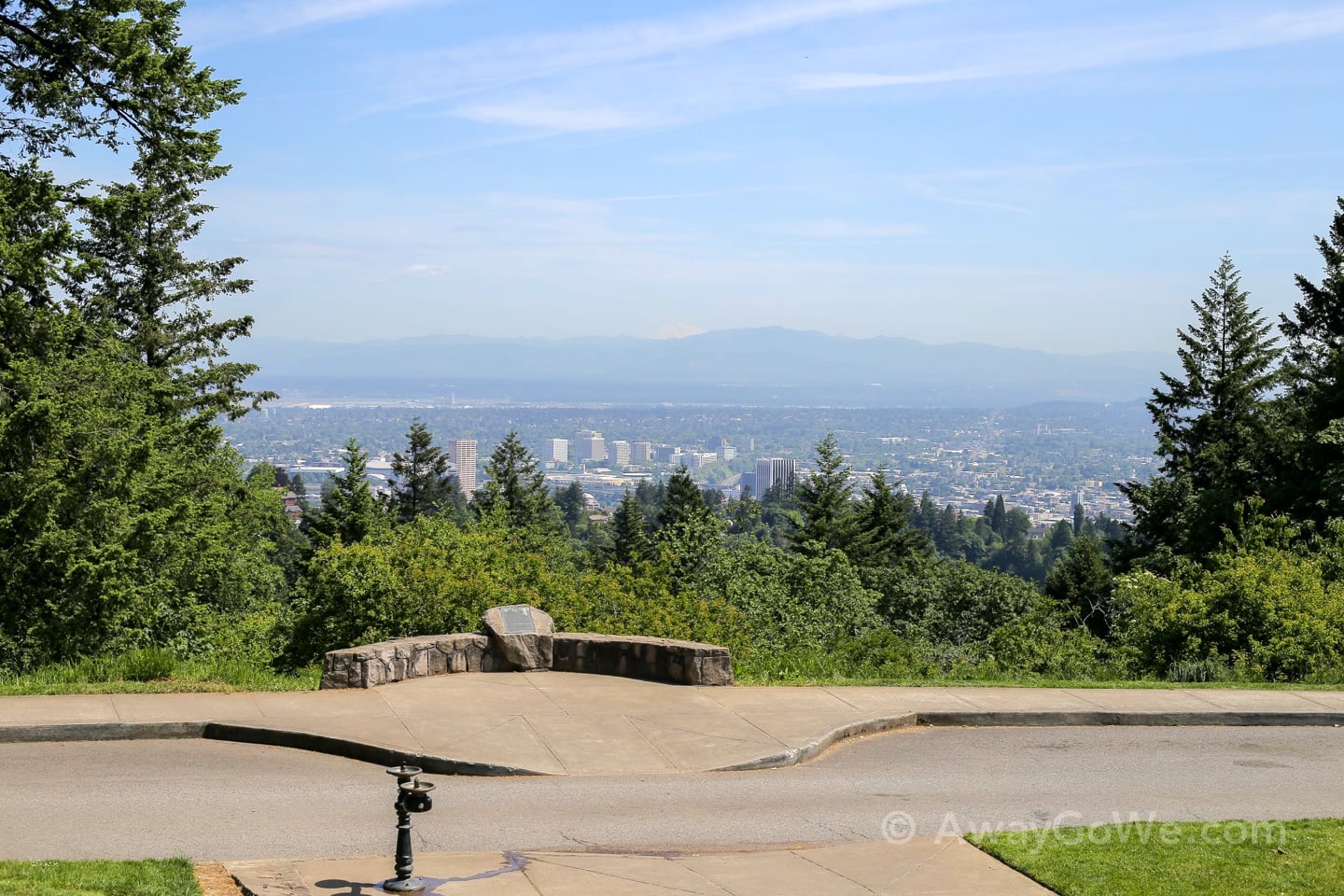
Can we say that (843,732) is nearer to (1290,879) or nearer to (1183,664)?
(1290,879)

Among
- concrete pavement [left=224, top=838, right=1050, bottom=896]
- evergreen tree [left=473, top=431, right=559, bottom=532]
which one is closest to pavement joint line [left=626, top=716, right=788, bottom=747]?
concrete pavement [left=224, top=838, right=1050, bottom=896]

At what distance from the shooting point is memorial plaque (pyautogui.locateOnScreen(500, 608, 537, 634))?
13.9 m

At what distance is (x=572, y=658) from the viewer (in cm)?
1402

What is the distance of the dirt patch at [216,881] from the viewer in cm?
Answer: 721

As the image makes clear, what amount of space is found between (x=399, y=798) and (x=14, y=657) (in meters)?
11.1

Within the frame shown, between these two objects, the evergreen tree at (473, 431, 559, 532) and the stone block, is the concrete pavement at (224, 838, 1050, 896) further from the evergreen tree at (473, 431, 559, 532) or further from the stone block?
the evergreen tree at (473, 431, 559, 532)

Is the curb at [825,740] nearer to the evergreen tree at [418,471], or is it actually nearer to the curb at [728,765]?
the curb at [728,765]

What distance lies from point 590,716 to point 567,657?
216 centimetres

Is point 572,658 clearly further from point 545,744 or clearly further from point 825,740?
point 825,740

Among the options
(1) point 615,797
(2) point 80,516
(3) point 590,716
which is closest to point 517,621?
(3) point 590,716


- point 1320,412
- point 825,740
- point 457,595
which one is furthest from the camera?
point 1320,412

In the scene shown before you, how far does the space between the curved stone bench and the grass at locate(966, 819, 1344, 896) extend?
4.98 meters

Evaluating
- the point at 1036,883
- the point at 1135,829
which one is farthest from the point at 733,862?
the point at 1135,829

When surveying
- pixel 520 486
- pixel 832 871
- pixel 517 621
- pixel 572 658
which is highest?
pixel 517 621
